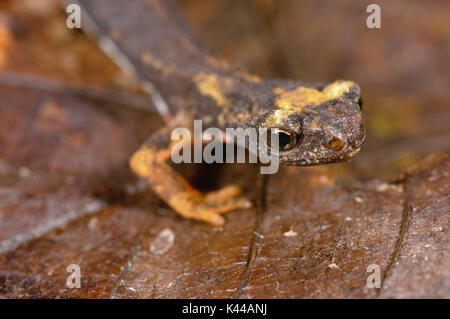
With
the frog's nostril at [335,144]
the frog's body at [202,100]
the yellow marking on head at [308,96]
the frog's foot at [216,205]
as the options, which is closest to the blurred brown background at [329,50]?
the frog's body at [202,100]

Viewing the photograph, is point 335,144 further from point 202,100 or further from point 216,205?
point 202,100

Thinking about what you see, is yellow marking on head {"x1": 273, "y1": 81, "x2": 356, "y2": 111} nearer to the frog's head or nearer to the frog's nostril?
the frog's head

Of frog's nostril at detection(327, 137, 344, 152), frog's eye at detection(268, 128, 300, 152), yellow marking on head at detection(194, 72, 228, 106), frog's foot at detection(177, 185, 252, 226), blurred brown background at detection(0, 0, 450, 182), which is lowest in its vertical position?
frog's foot at detection(177, 185, 252, 226)

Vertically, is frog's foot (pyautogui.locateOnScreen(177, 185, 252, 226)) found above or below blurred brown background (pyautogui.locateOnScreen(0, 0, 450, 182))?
below

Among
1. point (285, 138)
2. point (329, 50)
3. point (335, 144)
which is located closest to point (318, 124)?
point (335, 144)

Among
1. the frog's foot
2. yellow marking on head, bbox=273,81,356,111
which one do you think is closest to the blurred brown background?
yellow marking on head, bbox=273,81,356,111
